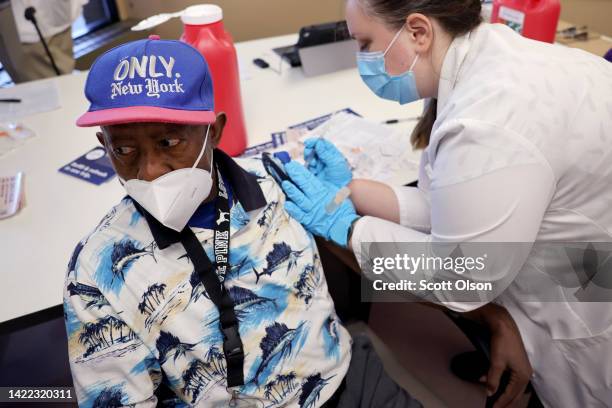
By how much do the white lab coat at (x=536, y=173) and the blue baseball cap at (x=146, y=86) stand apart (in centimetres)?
49

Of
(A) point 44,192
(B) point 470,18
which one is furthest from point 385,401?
(A) point 44,192

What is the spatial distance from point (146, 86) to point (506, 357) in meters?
0.93

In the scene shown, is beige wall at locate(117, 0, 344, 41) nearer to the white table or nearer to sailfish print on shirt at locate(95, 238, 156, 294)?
the white table

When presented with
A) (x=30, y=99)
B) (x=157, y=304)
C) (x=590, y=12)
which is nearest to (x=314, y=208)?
(x=157, y=304)

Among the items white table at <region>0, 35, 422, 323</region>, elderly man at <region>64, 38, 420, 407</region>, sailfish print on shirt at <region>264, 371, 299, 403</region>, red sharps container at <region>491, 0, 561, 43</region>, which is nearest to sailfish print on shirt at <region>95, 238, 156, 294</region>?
elderly man at <region>64, 38, 420, 407</region>

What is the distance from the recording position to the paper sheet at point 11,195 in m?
1.22

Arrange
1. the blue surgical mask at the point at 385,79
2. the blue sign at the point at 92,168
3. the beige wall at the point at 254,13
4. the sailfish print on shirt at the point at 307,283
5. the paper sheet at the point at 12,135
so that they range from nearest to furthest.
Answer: the sailfish print on shirt at the point at 307,283 < the blue surgical mask at the point at 385,79 < the blue sign at the point at 92,168 < the paper sheet at the point at 12,135 < the beige wall at the point at 254,13

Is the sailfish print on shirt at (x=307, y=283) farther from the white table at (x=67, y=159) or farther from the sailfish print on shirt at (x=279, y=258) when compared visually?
the white table at (x=67, y=159)

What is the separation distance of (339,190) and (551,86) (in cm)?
56

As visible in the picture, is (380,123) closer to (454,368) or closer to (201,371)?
(454,368)

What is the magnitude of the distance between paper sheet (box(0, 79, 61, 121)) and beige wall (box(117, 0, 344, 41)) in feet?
4.61

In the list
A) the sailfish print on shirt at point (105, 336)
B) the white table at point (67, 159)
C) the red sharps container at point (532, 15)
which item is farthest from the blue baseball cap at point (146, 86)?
the red sharps container at point (532, 15)

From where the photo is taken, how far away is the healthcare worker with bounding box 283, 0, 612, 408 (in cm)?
83

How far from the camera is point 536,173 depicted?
0.82m
